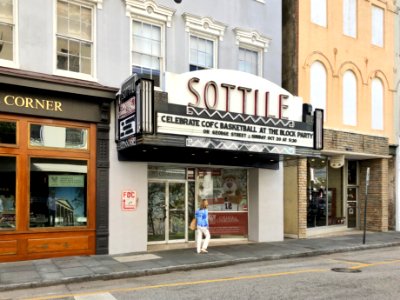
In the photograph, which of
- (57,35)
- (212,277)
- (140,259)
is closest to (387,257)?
(212,277)

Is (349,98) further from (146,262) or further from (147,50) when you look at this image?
(146,262)

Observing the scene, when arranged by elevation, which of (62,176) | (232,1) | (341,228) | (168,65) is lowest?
(341,228)

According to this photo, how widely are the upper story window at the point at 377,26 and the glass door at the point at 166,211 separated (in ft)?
38.8

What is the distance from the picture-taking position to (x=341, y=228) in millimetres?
20422

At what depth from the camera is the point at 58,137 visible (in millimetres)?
12156

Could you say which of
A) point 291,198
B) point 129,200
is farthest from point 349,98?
point 129,200

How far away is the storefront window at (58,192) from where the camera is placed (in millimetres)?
11789

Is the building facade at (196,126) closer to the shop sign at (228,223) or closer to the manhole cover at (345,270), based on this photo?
the shop sign at (228,223)

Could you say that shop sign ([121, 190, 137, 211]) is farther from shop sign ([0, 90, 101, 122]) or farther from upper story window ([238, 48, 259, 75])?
upper story window ([238, 48, 259, 75])

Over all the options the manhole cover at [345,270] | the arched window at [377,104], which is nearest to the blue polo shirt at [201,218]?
the manhole cover at [345,270]

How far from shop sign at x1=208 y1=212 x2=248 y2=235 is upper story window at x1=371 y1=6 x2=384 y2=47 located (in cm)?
1051

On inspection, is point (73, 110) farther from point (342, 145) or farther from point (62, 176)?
point (342, 145)

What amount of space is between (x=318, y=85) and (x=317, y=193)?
4.58 m

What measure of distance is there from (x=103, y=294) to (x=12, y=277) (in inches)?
93.4
